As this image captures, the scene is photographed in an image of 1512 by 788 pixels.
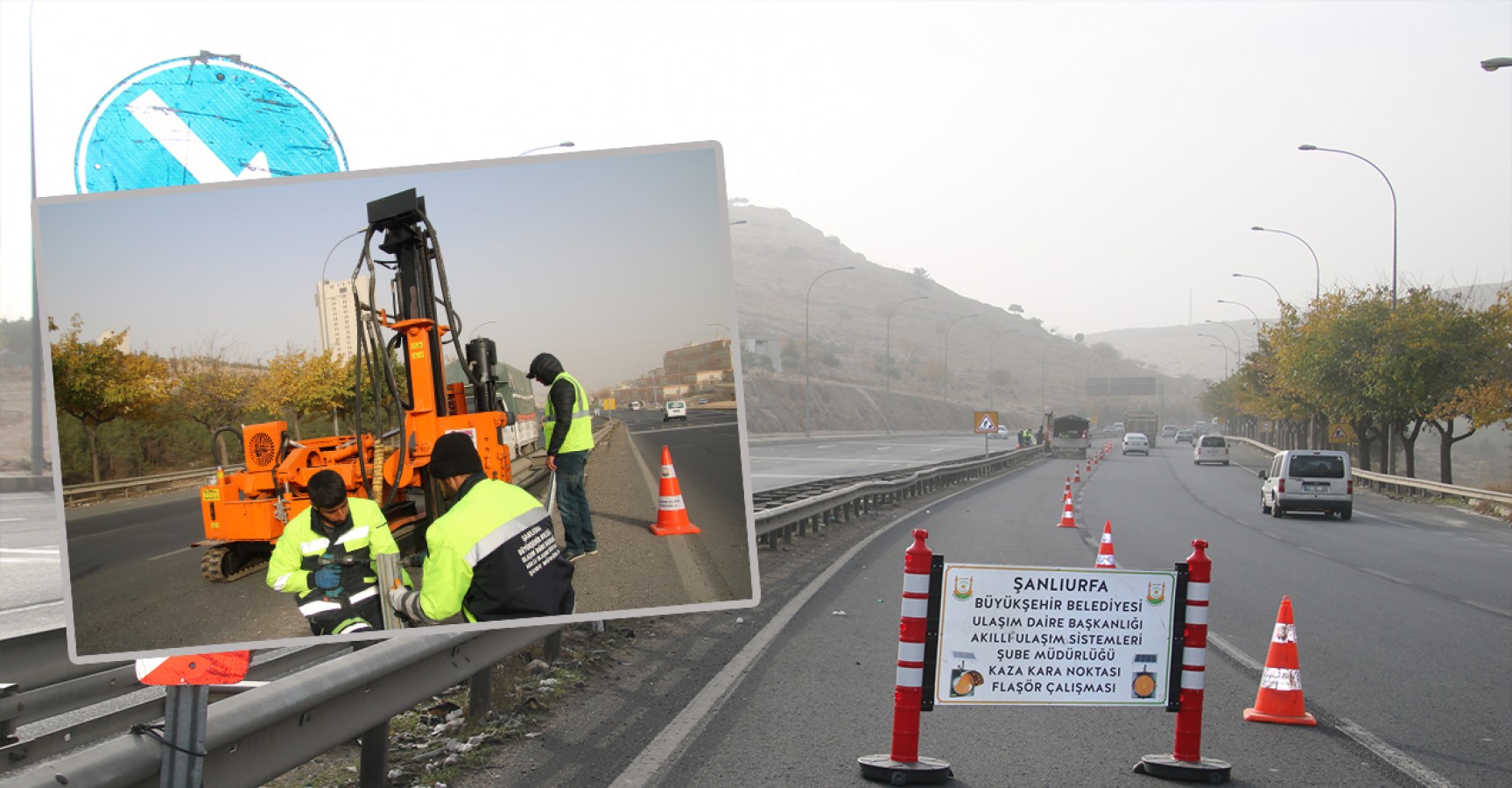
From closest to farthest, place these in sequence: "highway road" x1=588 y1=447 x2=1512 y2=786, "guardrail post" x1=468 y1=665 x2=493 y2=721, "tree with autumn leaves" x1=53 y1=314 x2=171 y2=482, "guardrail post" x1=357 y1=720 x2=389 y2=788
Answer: "tree with autumn leaves" x1=53 y1=314 x2=171 y2=482, "guardrail post" x1=357 y1=720 x2=389 y2=788, "highway road" x1=588 y1=447 x2=1512 y2=786, "guardrail post" x1=468 y1=665 x2=493 y2=721

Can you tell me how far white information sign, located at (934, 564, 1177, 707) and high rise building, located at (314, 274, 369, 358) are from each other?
4783mm

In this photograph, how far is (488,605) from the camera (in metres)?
2.41

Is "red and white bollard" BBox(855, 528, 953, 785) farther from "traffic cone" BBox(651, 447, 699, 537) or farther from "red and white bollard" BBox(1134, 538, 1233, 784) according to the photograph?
"traffic cone" BBox(651, 447, 699, 537)

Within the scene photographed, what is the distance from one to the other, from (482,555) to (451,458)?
0.24 m

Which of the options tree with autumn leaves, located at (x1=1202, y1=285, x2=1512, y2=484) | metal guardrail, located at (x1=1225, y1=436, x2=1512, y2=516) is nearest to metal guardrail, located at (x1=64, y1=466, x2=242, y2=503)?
metal guardrail, located at (x1=1225, y1=436, x2=1512, y2=516)

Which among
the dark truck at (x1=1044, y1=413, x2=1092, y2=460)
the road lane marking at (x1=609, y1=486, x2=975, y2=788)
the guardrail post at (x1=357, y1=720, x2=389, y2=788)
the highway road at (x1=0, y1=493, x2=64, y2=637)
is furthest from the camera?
the dark truck at (x1=1044, y1=413, x2=1092, y2=460)

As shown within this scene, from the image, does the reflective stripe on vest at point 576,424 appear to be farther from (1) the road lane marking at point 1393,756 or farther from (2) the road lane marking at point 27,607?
(2) the road lane marking at point 27,607

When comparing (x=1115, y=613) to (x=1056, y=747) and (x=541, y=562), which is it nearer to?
(x=1056, y=747)

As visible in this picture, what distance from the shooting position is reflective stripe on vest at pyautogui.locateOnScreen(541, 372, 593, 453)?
7.88ft

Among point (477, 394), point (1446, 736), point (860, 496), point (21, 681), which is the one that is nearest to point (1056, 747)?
point (1446, 736)

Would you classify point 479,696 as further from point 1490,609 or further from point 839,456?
point 839,456

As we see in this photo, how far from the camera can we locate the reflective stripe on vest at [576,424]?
7.88ft

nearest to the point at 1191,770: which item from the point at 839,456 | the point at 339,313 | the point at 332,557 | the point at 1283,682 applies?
the point at 1283,682

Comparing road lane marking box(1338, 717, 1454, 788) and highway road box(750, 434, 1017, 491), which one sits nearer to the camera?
road lane marking box(1338, 717, 1454, 788)
